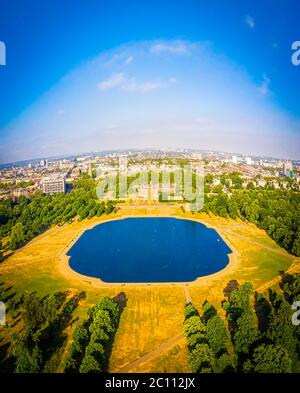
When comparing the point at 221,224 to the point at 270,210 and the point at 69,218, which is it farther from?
the point at 69,218

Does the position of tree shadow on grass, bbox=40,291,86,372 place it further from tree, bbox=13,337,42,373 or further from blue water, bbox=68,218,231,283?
A: blue water, bbox=68,218,231,283

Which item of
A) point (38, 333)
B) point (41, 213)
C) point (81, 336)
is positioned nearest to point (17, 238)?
point (41, 213)

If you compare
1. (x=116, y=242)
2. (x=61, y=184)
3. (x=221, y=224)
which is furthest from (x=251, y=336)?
(x=61, y=184)

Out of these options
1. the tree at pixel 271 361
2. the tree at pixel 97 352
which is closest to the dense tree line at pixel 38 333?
the tree at pixel 97 352

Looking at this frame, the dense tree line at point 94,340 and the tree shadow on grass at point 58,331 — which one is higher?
the dense tree line at point 94,340

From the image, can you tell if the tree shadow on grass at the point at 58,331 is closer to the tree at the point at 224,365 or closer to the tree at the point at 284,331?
the tree at the point at 224,365

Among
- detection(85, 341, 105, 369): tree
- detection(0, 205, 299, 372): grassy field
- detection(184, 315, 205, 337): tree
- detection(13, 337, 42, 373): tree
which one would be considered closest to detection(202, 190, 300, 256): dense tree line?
detection(0, 205, 299, 372): grassy field
